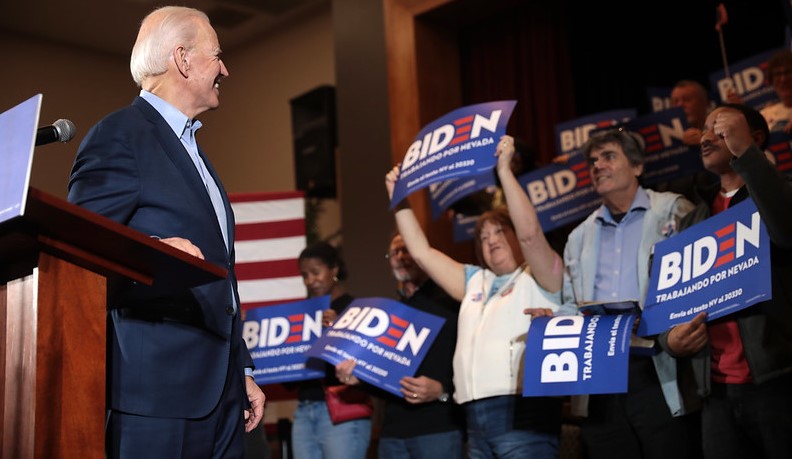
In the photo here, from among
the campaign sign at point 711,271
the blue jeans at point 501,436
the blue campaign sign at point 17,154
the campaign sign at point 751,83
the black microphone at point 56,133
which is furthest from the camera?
the campaign sign at point 751,83

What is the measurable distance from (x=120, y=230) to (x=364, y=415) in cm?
239

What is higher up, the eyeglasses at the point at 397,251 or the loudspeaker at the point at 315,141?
the loudspeaker at the point at 315,141

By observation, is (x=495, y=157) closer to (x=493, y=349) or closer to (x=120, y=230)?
(x=493, y=349)

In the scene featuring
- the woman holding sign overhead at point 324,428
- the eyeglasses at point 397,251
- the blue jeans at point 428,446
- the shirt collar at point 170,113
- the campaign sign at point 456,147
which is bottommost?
the blue jeans at point 428,446

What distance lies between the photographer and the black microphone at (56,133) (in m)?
1.43

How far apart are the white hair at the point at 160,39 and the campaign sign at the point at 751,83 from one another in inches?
126

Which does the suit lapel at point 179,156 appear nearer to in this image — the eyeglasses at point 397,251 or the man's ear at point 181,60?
the man's ear at point 181,60

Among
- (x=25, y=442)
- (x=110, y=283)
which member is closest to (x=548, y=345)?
(x=110, y=283)

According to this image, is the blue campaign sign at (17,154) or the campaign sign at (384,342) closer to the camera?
the blue campaign sign at (17,154)

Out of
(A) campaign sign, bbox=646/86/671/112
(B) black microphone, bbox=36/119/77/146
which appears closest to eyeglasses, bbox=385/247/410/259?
(A) campaign sign, bbox=646/86/671/112

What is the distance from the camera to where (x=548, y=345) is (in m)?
2.64

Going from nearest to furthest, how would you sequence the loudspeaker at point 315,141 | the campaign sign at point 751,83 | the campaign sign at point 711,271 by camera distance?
the campaign sign at point 711,271 → the campaign sign at point 751,83 → the loudspeaker at point 315,141

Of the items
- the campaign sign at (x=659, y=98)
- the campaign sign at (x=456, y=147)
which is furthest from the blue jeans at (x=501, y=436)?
the campaign sign at (x=659, y=98)

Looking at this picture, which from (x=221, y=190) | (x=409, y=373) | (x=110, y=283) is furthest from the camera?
(x=409, y=373)
